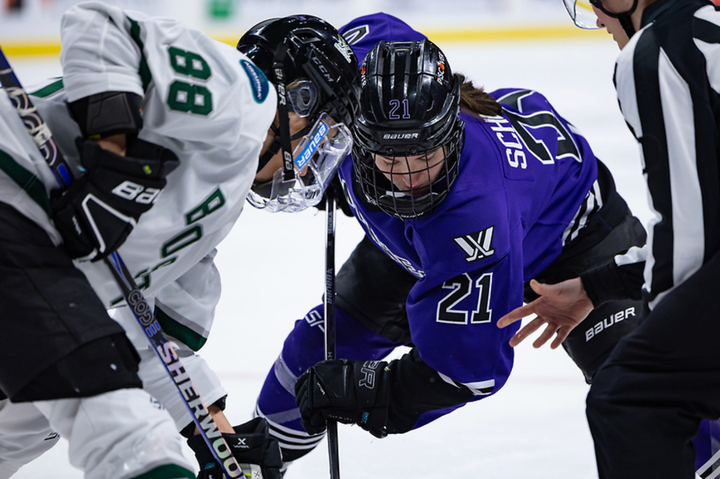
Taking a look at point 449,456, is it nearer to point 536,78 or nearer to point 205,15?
point 536,78

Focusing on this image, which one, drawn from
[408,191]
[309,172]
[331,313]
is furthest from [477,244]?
[331,313]

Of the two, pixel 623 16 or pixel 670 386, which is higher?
pixel 623 16

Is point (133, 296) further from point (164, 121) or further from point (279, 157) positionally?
point (279, 157)

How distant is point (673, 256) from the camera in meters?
1.43

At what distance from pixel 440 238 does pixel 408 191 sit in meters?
0.13

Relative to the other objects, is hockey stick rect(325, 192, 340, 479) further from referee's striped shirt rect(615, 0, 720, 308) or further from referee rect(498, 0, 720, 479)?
referee's striped shirt rect(615, 0, 720, 308)

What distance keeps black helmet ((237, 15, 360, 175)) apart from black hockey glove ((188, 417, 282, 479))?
0.59 metres

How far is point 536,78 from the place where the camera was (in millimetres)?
6219

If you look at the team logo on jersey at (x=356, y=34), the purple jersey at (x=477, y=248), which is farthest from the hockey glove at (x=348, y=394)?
the team logo on jersey at (x=356, y=34)

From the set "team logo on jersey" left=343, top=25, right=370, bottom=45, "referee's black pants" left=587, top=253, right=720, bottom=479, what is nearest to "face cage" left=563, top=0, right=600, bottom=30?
"team logo on jersey" left=343, top=25, right=370, bottom=45

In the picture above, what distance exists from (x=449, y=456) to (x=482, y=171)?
89 cm

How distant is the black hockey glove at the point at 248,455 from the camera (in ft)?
5.74

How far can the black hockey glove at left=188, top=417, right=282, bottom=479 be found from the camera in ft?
5.74

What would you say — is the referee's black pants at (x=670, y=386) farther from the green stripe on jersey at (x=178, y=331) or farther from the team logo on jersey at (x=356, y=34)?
the team logo on jersey at (x=356, y=34)
